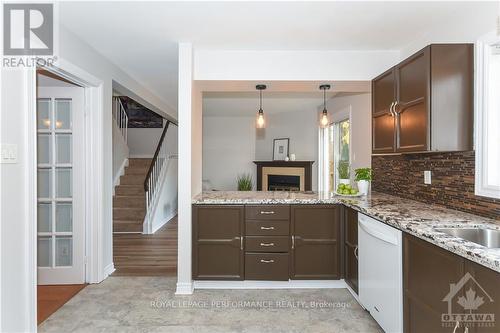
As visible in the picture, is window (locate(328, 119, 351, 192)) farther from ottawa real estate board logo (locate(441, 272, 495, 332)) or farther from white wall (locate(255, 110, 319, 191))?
ottawa real estate board logo (locate(441, 272, 495, 332))

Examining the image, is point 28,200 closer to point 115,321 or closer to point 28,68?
point 28,68

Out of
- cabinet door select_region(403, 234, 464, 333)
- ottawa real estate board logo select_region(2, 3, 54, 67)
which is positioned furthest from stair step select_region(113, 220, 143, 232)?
cabinet door select_region(403, 234, 464, 333)

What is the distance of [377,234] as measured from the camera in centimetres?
218

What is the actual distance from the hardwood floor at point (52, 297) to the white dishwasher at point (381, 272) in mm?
2651

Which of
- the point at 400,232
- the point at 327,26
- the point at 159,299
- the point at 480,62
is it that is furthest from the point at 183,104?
the point at 480,62

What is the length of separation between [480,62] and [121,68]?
12.1 feet

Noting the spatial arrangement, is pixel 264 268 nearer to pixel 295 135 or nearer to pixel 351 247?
pixel 351 247

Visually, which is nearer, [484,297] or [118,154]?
[484,297]

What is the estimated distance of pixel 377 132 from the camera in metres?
2.93

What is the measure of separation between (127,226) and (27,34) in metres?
4.01

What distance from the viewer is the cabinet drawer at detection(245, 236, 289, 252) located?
3.05 meters

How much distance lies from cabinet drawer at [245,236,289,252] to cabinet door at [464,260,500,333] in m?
1.79

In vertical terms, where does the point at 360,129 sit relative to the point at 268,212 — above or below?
above

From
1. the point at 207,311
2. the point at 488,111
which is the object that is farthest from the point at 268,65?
the point at 207,311
